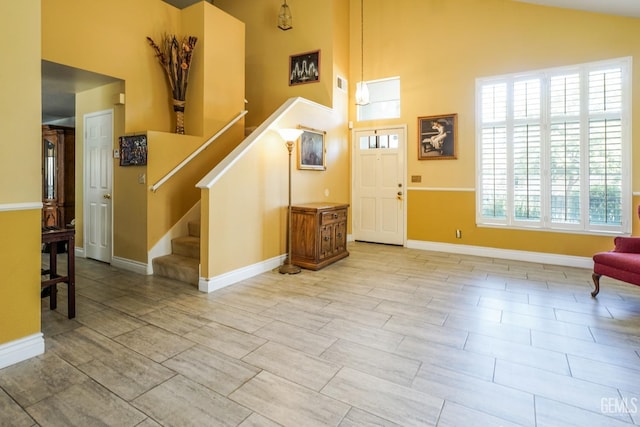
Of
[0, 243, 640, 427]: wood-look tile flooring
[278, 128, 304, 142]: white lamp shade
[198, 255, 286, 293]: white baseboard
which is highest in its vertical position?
[278, 128, 304, 142]: white lamp shade

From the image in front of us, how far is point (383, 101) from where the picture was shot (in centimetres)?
643

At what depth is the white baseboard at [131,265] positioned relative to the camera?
4324 millimetres

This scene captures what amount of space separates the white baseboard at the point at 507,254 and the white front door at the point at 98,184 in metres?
5.13

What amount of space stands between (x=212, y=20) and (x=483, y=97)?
4572 millimetres

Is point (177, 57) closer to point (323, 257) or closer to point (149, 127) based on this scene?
point (149, 127)

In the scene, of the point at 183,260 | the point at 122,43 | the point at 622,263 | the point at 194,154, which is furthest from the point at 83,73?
the point at 622,263

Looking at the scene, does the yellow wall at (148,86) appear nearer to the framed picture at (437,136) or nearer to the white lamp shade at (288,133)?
the white lamp shade at (288,133)

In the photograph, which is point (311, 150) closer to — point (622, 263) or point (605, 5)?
point (622, 263)

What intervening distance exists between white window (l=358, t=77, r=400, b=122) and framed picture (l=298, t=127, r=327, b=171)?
142cm

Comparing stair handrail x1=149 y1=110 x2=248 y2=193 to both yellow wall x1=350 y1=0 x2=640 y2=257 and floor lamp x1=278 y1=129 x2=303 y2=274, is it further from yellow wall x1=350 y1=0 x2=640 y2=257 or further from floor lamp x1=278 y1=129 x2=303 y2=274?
yellow wall x1=350 y1=0 x2=640 y2=257

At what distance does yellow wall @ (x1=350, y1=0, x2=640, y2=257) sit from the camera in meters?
4.64

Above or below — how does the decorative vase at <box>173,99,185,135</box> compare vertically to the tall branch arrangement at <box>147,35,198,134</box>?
below

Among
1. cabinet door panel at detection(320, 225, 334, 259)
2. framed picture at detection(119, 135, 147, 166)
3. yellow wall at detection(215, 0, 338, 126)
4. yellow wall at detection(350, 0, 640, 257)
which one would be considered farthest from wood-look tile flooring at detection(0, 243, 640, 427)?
yellow wall at detection(215, 0, 338, 126)

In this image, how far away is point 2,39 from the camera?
6.89 feet
